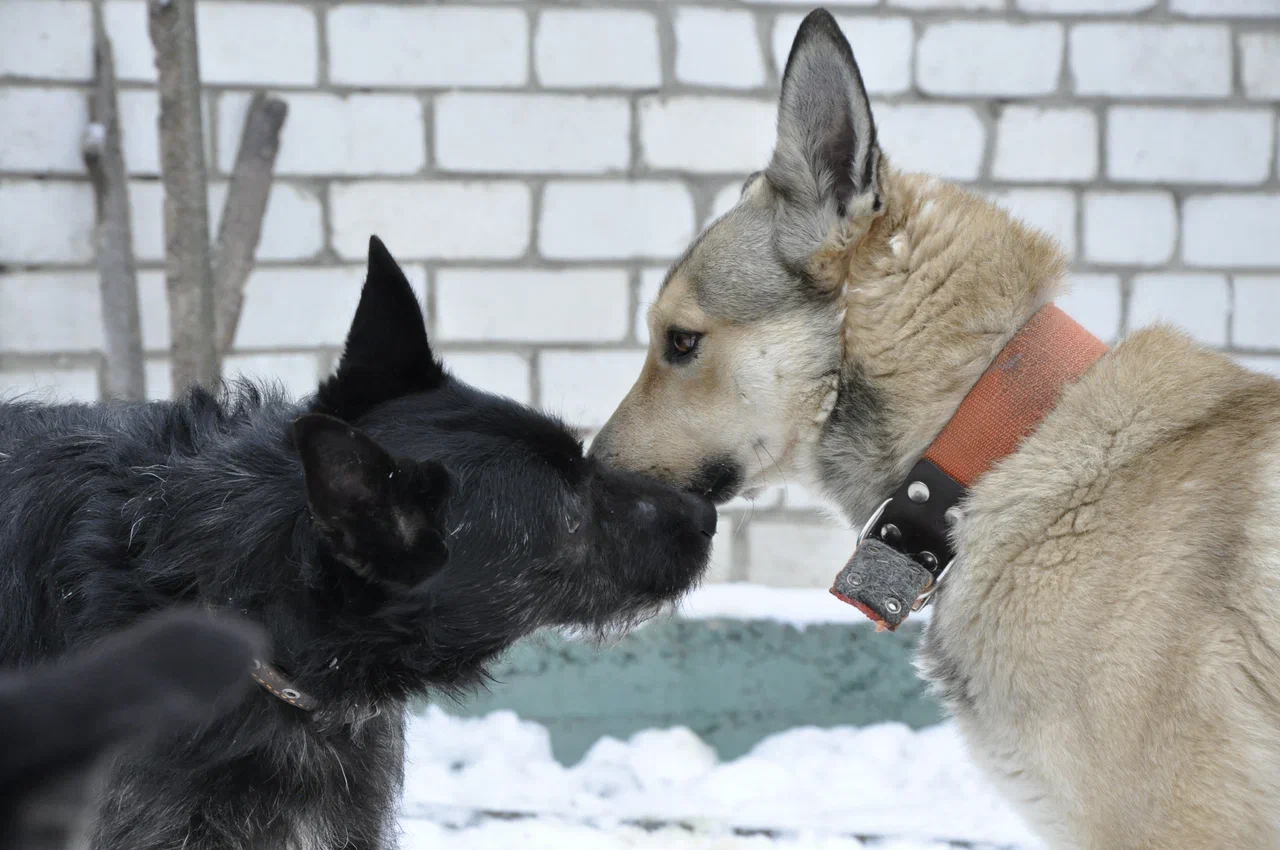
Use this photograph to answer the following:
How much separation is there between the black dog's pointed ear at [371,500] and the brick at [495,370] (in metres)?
2.52

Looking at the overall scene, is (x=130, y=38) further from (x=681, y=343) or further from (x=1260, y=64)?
(x=1260, y=64)

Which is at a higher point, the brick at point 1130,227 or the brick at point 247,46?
the brick at point 247,46

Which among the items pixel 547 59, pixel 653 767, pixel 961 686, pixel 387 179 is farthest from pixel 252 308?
pixel 961 686

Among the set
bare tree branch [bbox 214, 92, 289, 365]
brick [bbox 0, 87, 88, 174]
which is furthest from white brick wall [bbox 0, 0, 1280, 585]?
bare tree branch [bbox 214, 92, 289, 365]

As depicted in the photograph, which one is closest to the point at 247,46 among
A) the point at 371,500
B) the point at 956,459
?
the point at 371,500

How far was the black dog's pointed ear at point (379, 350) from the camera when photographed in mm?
2162

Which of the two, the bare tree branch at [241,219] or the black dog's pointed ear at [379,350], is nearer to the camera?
the black dog's pointed ear at [379,350]

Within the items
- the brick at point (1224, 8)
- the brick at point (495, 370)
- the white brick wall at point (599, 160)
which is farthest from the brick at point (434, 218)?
the brick at point (1224, 8)

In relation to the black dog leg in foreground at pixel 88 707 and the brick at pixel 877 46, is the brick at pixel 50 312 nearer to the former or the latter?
the brick at pixel 877 46

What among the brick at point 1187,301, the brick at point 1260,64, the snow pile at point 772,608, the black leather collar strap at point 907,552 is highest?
the brick at point 1260,64

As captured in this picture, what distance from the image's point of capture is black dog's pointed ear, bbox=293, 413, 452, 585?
1.60 metres

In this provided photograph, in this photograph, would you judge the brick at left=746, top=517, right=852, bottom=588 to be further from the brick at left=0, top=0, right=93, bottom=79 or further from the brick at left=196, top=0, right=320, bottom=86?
the brick at left=0, top=0, right=93, bottom=79

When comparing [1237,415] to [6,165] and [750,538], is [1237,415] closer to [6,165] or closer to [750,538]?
[750,538]

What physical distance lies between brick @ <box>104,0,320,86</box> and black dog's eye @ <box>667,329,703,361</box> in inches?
96.4
